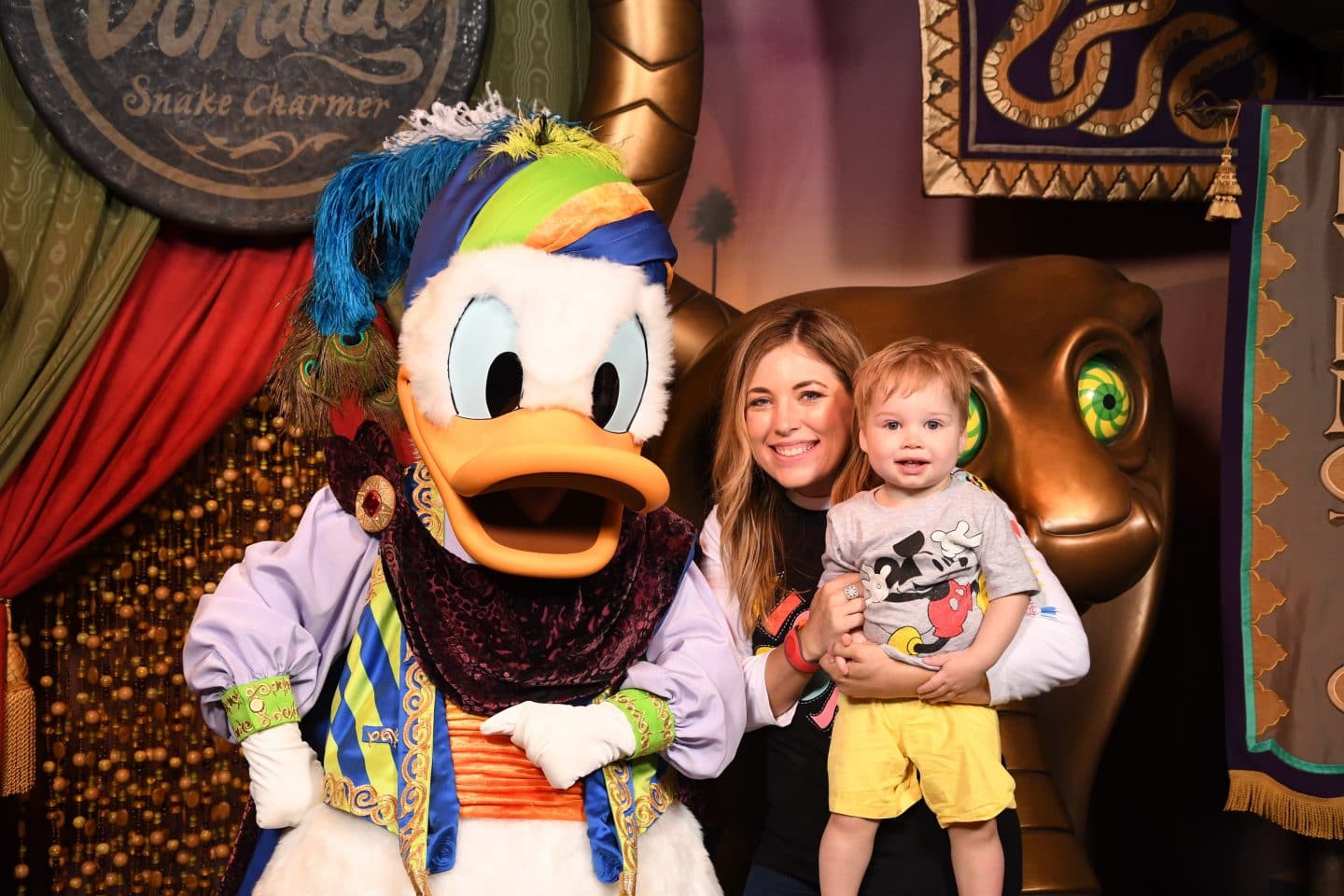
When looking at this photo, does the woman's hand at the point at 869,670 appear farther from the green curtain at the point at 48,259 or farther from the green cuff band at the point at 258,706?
the green curtain at the point at 48,259

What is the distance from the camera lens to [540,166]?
1.57 meters

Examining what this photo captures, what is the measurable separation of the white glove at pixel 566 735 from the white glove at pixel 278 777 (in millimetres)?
220

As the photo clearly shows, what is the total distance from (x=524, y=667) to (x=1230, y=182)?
151 centimetres

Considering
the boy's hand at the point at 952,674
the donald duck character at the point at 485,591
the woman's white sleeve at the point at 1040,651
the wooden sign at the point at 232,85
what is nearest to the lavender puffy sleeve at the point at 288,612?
the donald duck character at the point at 485,591

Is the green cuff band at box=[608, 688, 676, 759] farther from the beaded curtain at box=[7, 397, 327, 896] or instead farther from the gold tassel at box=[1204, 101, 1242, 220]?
the gold tassel at box=[1204, 101, 1242, 220]

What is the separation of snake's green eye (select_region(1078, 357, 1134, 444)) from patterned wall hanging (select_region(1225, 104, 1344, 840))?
1.05 feet

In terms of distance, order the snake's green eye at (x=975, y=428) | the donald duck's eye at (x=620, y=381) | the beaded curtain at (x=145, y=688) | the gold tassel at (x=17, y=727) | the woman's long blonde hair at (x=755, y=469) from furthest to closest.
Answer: the beaded curtain at (x=145, y=688) < the gold tassel at (x=17, y=727) < the snake's green eye at (x=975, y=428) < the woman's long blonde hair at (x=755, y=469) < the donald duck's eye at (x=620, y=381)

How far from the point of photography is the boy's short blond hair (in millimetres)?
1618

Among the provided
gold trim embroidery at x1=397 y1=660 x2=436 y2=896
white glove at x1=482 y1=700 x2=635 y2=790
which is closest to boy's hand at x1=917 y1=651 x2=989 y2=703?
white glove at x1=482 y1=700 x2=635 y2=790

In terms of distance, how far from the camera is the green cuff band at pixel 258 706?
4.99 feet

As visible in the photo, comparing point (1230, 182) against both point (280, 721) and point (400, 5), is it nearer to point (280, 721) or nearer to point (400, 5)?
point (400, 5)

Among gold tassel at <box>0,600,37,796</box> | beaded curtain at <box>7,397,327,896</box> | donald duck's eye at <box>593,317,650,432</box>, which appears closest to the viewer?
donald duck's eye at <box>593,317,650,432</box>

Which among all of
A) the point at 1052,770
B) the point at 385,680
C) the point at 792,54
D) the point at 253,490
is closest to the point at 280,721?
the point at 385,680

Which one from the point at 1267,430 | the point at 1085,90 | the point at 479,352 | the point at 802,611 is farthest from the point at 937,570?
the point at 1085,90
